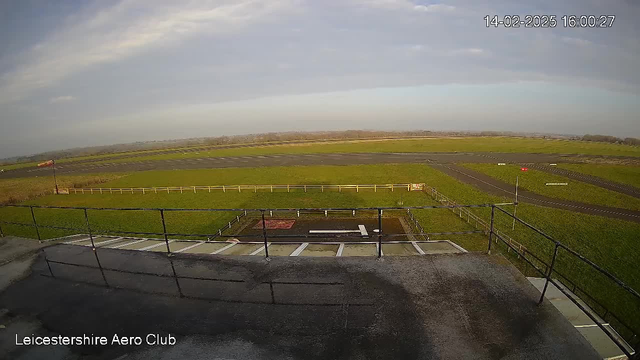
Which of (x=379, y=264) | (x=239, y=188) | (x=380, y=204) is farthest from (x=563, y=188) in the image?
(x=239, y=188)

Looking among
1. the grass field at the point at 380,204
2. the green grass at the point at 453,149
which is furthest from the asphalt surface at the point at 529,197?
the green grass at the point at 453,149

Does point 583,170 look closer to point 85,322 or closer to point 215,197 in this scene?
point 215,197

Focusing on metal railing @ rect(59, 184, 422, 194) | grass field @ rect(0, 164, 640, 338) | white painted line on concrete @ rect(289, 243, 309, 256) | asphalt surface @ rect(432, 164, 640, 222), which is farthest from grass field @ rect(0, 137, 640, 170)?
white painted line on concrete @ rect(289, 243, 309, 256)

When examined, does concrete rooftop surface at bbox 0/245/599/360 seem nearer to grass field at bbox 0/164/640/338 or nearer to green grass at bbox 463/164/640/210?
grass field at bbox 0/164/640/338

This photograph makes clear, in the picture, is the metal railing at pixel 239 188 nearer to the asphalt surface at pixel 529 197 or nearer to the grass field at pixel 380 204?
the grass field at pixel 380 204

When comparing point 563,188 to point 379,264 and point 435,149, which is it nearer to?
point 379,264

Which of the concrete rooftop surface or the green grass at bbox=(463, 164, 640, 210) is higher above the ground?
the concrete rooftop surface
